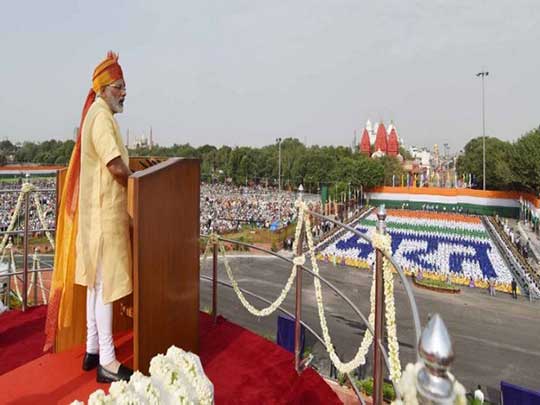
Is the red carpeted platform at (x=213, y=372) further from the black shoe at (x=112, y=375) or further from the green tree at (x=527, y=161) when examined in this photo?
the green tree at (x=527, y=161)

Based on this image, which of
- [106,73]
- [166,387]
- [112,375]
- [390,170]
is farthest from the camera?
[390,170]

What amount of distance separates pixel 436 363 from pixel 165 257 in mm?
1916

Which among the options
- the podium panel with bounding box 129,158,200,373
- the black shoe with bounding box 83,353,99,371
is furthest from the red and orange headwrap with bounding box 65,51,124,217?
the black shoe with bounding box 83,353,99,371

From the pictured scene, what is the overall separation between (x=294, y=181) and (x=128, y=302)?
53.0 meters

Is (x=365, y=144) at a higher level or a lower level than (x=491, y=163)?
higher

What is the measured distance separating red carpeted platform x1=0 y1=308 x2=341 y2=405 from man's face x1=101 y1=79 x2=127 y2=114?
1532 millimetres

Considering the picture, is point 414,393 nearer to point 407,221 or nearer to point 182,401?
point 182,401

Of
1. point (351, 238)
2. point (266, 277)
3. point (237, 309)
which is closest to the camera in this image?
point (237, 309)

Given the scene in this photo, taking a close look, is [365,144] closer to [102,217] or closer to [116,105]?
[116,105]

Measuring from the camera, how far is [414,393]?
85cm

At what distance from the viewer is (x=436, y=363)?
0.73 meters

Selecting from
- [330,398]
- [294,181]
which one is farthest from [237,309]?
[294,181]

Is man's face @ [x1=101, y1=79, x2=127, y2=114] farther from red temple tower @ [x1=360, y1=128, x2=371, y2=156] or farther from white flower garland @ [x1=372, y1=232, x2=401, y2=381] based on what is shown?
red temple tower @ [x1=360, y1=128, x2=371, y2=156]

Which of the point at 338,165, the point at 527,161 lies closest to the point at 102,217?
the point at 527,161
